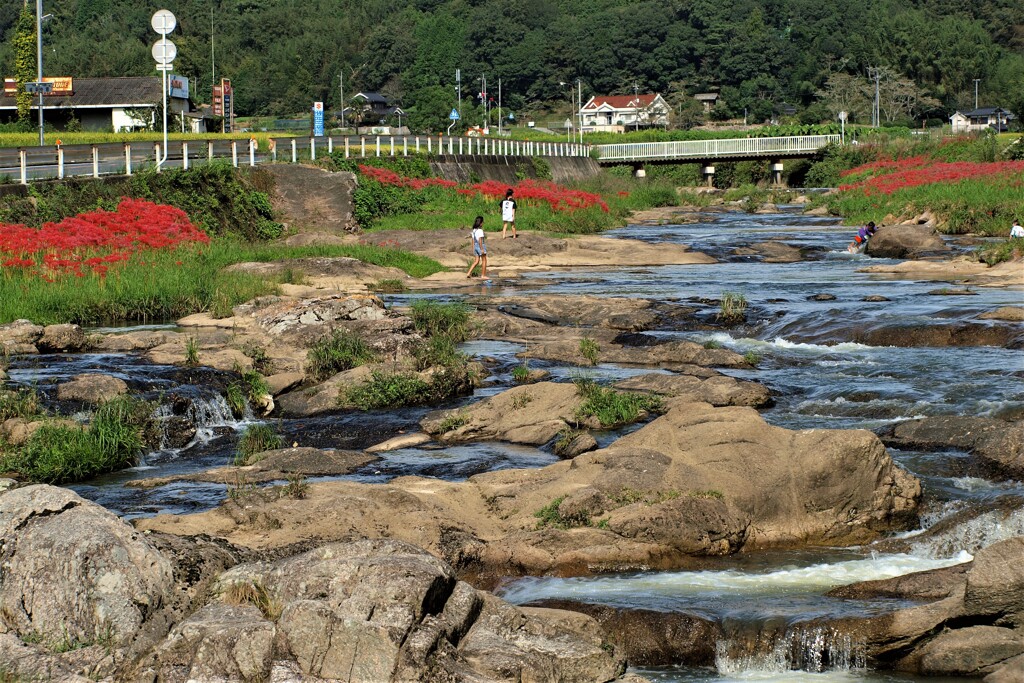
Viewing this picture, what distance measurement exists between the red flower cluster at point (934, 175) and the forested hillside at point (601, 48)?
263 ft

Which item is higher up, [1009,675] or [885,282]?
[885,282]

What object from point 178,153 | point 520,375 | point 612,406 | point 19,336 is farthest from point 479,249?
point 178,153

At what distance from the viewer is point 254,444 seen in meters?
15.0

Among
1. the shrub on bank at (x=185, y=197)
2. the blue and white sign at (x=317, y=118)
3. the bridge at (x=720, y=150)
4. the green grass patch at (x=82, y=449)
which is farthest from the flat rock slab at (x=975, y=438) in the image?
the blue and white sign at (x=317, y=118)

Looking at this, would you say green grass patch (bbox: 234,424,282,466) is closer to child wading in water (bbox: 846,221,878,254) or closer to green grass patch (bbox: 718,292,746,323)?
green grass patch (bbox: 718,292,746,323)

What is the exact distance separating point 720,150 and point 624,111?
3062 inches

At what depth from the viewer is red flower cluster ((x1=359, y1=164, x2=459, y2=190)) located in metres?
44.0

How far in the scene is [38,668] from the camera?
7.50m

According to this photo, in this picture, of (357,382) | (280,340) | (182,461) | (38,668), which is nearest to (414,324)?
(280,340)

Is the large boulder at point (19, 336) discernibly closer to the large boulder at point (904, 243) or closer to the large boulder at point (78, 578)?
the large boulder at point (78, 578)

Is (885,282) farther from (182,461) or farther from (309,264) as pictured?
(182,461)

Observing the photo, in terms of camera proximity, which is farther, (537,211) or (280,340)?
(537,211)

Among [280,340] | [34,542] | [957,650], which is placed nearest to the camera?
[34,542]

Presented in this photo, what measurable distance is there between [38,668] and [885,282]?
25.2 m
